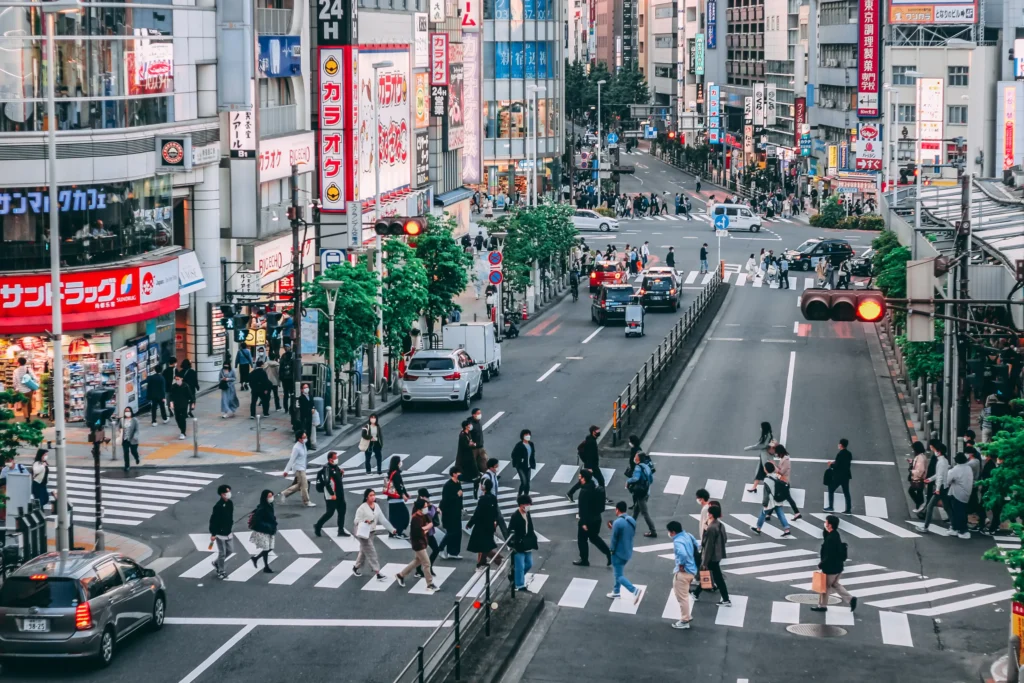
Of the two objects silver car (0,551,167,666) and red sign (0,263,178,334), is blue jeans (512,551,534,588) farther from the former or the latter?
red sign (0,263,178,334)

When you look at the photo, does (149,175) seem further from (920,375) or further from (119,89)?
(920,375)

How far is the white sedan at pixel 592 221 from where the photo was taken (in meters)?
108

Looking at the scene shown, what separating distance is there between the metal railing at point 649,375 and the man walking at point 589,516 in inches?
464

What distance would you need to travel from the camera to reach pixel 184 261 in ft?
159

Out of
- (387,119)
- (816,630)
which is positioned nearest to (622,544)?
(816,630)

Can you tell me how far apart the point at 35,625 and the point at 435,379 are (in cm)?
2463

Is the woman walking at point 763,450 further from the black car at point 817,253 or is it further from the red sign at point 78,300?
the black car at point 817,253

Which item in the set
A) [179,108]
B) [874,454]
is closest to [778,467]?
[874,454]

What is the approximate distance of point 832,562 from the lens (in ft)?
86.1

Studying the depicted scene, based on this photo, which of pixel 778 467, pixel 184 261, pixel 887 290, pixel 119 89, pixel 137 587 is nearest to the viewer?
pixel 137 587

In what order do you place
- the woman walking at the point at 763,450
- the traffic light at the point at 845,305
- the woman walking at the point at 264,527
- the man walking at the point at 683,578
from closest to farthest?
the traffic light at the point at 845,305, the man walking at the point at 683,578, the woman walking at the point at 264,527, the woman walking at the point at 763,450

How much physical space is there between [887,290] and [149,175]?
23.4m

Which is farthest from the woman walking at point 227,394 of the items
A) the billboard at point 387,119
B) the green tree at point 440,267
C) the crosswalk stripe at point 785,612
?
the crosswalk stripe at point 785,612

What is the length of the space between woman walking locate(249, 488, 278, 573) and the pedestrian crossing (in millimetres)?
5268
